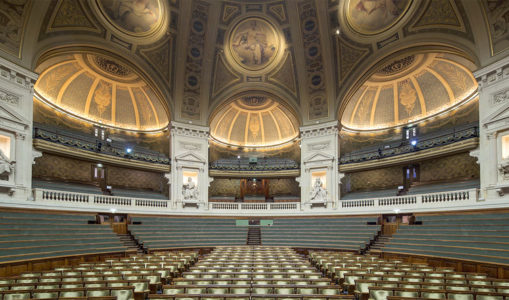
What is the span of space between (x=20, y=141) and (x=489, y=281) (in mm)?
20197

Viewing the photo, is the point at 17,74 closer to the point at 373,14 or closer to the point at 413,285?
the point at 413,285

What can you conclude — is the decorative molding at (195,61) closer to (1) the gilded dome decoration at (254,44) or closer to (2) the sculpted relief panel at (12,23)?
(1) the gilded dome decoration at (254,44)

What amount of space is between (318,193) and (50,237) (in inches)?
695

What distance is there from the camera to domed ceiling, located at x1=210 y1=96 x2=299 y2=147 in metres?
31.2

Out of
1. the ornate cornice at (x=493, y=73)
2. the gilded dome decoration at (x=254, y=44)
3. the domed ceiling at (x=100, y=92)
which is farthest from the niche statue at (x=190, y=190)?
the ornate cornice at (x=493, y=73)

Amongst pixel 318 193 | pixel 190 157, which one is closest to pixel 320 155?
pixel 318 193

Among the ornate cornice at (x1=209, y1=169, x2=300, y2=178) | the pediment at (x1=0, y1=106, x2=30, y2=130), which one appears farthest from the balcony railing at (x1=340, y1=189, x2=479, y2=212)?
the pediment at (x1=0, y1=106, x2=30, y2=130)

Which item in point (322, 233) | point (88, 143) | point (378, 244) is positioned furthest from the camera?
point (88, 143)

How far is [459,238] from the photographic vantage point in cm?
1361

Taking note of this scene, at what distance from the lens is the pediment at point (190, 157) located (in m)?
23.8

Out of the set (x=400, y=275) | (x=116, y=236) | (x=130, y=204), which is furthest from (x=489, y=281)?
(x=130, y=204)

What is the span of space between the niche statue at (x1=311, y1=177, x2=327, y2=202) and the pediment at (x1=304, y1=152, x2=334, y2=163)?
1744 millimetres

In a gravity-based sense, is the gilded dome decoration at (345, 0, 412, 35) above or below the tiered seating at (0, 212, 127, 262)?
above

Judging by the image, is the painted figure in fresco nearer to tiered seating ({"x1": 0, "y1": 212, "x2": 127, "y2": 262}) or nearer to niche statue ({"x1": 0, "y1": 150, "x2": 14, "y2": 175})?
tiered seating ({"x1": 0, "y1": 212, "x2": 127, "y2": 262})
